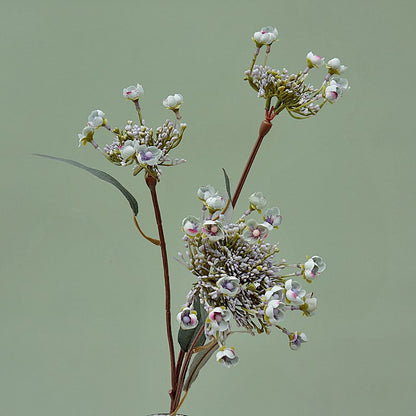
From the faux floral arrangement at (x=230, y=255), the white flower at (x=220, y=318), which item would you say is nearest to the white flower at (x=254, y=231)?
the faux floral arrangement at (x=230, y=255)

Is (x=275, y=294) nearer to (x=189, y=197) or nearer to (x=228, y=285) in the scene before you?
(x=228, y=285)

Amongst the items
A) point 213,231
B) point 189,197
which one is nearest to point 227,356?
point 213,231

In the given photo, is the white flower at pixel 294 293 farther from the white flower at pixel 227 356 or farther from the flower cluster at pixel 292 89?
the flower cluster at pixel 292 89

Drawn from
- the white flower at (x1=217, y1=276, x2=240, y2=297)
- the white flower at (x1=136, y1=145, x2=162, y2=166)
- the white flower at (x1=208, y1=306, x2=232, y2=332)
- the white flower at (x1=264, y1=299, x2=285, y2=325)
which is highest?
the white flower at (x1=136, y1=145, x2=162, y2=166)

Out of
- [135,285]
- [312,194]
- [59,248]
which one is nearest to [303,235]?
[312,194]

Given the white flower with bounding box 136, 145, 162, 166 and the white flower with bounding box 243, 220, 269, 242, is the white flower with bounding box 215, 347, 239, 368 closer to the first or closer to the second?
the white flower with bounding box 243, 220, 269, 242

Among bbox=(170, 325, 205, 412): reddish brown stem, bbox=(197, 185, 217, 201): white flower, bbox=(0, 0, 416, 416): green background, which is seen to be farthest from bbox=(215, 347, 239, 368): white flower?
bbox=(0, 0, 416, 416): green background
